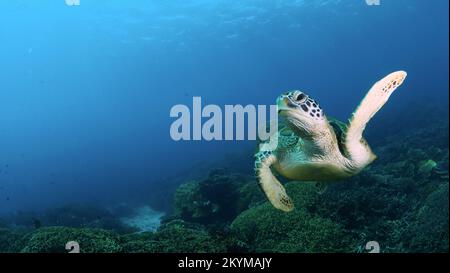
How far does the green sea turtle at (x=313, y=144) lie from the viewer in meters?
3.92

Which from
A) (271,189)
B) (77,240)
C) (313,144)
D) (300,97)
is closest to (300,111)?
(300,97)

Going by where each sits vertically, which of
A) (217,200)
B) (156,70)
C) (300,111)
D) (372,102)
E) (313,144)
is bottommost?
(313,144)

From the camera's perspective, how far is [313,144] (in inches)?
170

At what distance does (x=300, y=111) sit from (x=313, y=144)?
591 millimetres

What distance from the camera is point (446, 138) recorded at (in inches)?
569

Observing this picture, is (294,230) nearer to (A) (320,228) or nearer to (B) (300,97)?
(A) (320,228)

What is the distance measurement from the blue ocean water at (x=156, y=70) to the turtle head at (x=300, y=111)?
18333 millimetres

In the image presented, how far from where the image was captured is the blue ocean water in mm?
38969

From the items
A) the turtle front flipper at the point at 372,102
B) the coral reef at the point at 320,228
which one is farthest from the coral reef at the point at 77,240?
the turtle front flipper at the point at 372,102

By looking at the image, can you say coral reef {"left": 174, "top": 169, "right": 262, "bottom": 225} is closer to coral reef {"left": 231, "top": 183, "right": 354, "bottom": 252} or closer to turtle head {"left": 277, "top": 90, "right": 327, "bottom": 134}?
coral reef {"left": 231, "top": 183, "right": 354, "bottom": 252}

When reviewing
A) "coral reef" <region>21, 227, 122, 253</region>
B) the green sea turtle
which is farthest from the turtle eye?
"coral reef" <region>21, 227, 122, 253</region>

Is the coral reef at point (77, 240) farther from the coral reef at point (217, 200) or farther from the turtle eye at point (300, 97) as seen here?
the coral reef at point (217, 200)
